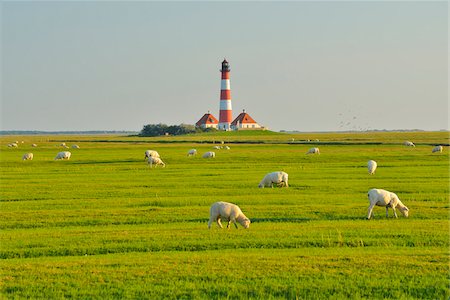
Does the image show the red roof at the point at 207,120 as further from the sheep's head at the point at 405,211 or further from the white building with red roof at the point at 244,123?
the sheep's head at the point at 405,211

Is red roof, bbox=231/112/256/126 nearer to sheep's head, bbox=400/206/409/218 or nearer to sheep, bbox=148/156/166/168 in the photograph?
sheep, bbox=148/156/166/168

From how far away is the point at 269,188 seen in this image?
34281 mm

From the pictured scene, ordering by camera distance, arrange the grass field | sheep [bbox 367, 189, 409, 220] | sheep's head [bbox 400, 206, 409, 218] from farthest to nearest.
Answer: sheep's head [bbox 400, 206, 409, 218]
sheep [bbox 367, 189, 409, 220]
the grass field

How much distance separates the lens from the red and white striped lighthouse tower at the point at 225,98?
151250 mm

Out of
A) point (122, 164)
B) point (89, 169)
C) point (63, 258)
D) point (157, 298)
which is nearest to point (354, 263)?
point (157, 298)

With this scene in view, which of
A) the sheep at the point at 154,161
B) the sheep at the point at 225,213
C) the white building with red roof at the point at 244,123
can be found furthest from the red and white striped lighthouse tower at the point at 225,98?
the sheep at the point at 225,213

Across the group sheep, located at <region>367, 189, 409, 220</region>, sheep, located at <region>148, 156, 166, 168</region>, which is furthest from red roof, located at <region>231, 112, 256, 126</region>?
sheep, located at <region>367, 189, 409, 220</region>

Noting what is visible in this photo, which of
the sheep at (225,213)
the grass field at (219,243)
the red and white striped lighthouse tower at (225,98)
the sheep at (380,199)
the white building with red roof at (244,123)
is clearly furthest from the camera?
the white building with red roof at (244,123)

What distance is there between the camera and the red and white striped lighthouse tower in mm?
151250

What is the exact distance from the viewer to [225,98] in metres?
151

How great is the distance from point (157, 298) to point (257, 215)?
11117 millimetres

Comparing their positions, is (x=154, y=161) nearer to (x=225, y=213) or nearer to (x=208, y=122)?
(x=225, y=213)

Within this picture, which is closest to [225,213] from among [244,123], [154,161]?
[154,161]

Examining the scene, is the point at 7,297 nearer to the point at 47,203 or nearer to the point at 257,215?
the point at 257,215
